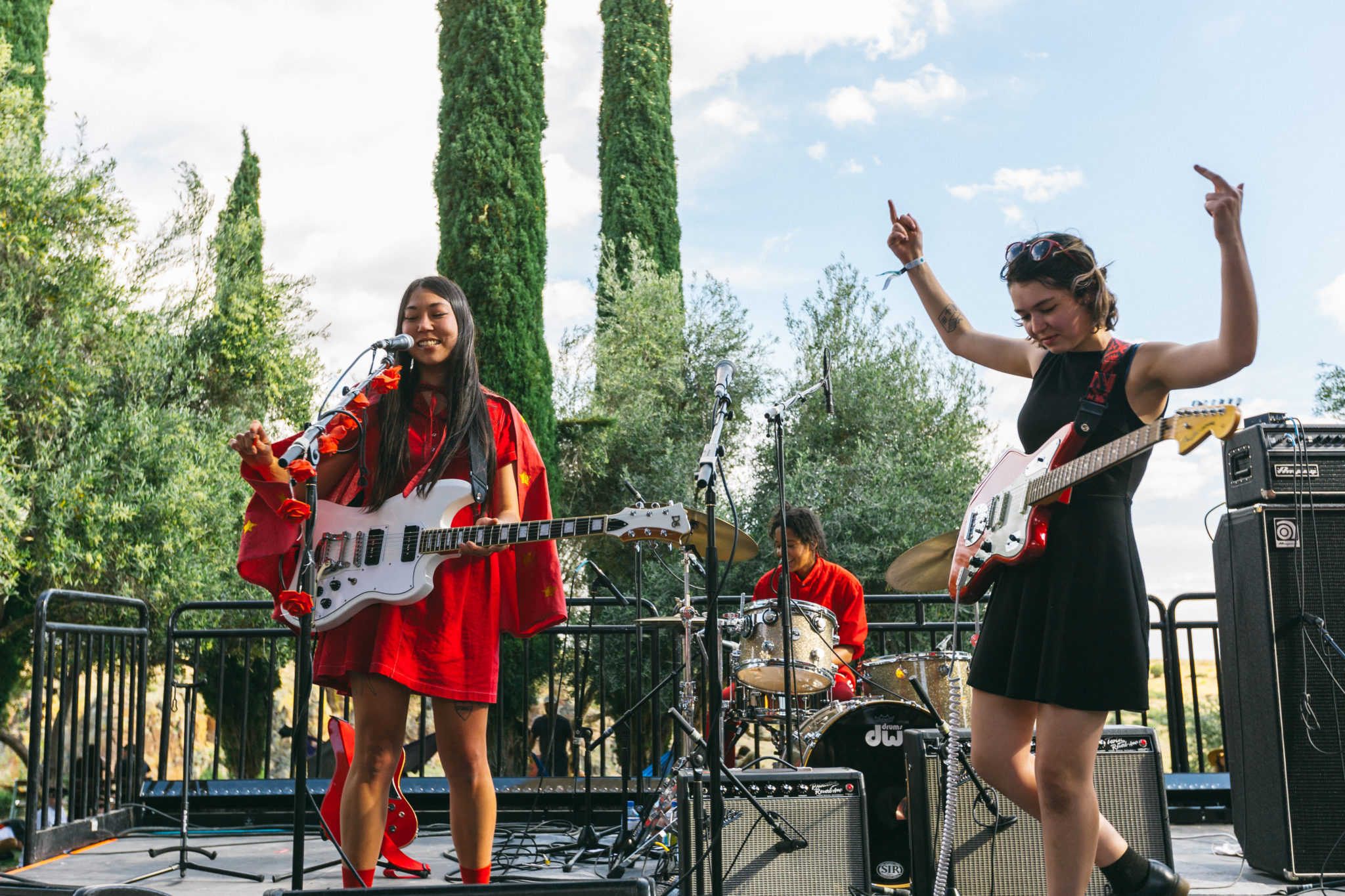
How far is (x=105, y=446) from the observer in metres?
11.3

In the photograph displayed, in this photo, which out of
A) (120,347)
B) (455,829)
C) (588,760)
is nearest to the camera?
(455,829)

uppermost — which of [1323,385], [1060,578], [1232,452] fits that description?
[1323,385]

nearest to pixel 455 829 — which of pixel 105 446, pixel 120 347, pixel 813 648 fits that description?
pixel 813 648

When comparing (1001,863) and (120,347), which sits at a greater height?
(120,347)

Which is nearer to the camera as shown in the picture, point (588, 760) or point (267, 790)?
point (588, 760)

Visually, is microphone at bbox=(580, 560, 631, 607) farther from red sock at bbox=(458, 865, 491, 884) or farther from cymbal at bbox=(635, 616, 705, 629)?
red sock at bbox=(458, 865, 491, 884)

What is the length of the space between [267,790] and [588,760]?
87.9 inches

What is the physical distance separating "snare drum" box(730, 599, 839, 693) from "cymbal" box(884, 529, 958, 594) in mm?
453

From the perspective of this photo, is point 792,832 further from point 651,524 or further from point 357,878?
point 357,878

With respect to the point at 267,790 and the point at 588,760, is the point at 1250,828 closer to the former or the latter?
the point at 588,760

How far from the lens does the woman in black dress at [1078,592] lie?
2.13 meters

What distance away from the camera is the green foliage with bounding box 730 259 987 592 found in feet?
42.2

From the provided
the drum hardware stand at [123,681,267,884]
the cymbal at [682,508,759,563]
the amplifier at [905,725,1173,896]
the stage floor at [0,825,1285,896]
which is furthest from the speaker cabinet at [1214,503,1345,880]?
the drum hardware stand at [123,681,267,884]

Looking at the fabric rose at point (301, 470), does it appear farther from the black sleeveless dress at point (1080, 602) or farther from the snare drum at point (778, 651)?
the snare drum at point (778, 651)
